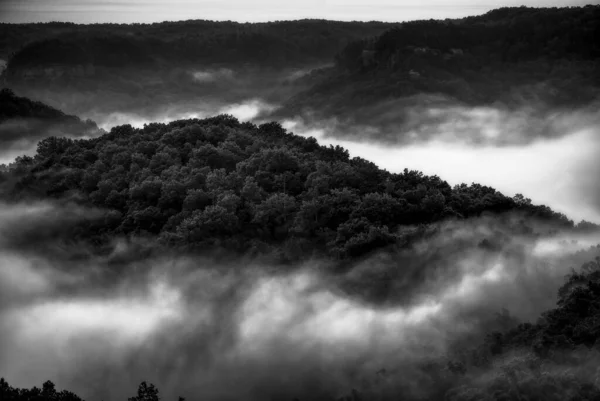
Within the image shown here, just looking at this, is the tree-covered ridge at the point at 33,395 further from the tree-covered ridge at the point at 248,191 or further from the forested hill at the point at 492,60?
the forested hill at the point at 492,60

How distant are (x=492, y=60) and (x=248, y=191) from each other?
79027 mm

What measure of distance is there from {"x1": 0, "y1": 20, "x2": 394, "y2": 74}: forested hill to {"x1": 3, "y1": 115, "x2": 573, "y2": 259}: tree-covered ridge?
305 feet

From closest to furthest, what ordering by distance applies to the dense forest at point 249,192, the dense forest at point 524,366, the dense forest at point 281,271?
the dense forest at point 524,366, the dense forest at point 281,271, the dense forest at point 249,192

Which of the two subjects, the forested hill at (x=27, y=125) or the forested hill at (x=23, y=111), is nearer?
the forested hill at (x=27, y=125)

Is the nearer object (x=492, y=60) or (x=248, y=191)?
(x=248, y=191)

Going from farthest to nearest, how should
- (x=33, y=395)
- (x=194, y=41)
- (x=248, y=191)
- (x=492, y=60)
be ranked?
1. (x=194, y=41)
2. (x=492, y=60)
3. (x=248, y=191)
4. (x=33, y=395)

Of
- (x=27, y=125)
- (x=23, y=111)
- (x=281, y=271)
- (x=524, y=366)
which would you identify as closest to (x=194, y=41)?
(x=23, y=111)

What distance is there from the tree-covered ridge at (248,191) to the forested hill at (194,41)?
305ft

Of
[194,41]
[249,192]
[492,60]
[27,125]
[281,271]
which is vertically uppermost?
[194,41]

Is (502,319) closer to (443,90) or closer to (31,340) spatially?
(31,340)

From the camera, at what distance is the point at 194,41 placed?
130 m

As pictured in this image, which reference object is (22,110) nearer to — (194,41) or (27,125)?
(27,125)

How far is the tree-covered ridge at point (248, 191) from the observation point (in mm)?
22750

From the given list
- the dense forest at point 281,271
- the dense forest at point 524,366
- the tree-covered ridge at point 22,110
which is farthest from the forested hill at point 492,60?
the dense forest at point 524,366
